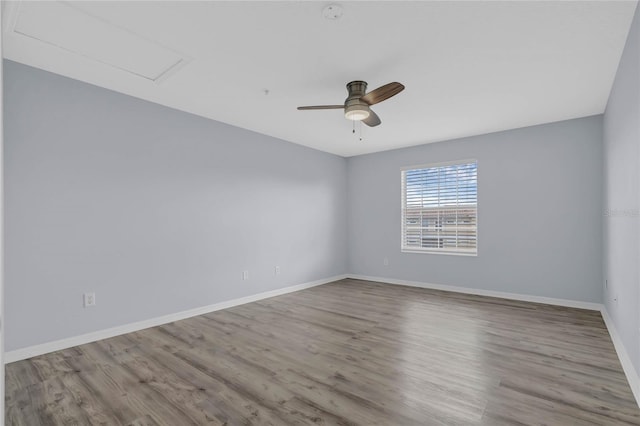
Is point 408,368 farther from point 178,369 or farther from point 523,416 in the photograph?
point 178,369

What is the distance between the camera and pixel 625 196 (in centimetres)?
263

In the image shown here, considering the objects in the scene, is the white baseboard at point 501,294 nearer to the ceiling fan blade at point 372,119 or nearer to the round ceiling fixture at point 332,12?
the ceiling fan blade at point 372,119

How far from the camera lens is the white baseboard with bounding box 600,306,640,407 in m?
2.19

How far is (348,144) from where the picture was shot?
18.5 ft

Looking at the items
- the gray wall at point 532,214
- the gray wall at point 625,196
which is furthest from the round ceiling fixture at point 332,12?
the gray wall at point 532,214

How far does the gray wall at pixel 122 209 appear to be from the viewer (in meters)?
2.86

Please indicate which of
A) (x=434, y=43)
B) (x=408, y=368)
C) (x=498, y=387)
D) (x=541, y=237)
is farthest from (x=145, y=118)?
(x=541, y=237)

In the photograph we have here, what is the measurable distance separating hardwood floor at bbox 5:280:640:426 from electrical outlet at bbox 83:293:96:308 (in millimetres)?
389

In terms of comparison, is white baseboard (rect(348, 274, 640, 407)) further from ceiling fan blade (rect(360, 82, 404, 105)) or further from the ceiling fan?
the ceiling fan

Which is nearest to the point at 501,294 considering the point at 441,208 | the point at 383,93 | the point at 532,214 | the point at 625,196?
the point at 532,214

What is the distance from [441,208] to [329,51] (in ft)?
12.3

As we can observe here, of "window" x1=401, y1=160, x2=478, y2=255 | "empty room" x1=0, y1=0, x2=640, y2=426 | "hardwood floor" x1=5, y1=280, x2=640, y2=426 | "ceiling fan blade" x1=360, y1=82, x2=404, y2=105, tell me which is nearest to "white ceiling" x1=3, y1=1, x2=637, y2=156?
"empty room" x1=0, y1=0, x2=640, y2=426

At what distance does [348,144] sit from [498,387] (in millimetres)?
4175

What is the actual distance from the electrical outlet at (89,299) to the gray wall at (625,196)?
4.50 meters
